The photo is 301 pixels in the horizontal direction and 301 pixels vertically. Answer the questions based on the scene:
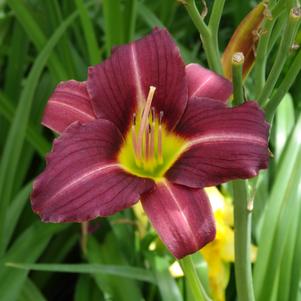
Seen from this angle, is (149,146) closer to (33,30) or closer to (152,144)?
(152,144)

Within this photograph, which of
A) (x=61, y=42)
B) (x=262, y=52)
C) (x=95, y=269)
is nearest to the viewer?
(x=262, y=52)

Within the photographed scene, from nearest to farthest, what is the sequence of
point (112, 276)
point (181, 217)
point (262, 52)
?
point (181, 217), point (262, 52), point (112, 276)

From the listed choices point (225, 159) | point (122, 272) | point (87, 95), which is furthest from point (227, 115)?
point (122, 272)

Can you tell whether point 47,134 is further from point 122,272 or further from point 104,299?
point 122,272

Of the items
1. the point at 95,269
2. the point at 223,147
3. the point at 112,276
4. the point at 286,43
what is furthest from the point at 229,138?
the point at 112,276

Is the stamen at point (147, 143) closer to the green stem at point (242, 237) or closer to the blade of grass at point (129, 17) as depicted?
the green stem at point (242, 237)

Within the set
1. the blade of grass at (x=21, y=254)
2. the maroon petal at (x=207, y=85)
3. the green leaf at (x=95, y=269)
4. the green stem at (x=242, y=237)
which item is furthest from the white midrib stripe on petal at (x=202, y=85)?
the blade of grass at (x=21, y=254)

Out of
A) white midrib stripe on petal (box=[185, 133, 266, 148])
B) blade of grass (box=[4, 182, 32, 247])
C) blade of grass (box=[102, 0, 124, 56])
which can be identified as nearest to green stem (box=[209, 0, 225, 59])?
white midrib stripe on petal (box=[185, 133, 266, 148])
